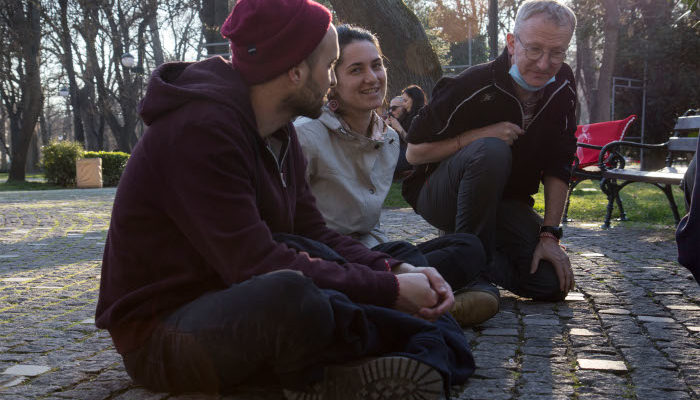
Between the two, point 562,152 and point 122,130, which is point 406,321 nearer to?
point 562,152

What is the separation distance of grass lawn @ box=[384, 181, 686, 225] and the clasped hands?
6535 mm

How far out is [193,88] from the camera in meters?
2.27

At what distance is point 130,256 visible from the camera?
91.1 inches

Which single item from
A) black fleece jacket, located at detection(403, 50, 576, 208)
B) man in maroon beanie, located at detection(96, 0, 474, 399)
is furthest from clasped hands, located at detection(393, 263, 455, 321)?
black fleece jacket, located at detection(403, 50, 576, 208)

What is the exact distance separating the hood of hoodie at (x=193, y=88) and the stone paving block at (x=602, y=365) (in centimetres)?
165

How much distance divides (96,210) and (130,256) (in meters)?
10.8

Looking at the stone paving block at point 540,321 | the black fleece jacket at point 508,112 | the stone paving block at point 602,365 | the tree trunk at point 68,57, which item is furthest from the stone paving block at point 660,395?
the tree trunk at point 68,57

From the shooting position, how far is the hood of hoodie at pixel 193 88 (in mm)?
2260

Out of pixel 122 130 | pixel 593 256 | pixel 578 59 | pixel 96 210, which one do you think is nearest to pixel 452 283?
pixel 593 256

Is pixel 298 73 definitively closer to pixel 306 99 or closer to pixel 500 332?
pixel 306 99

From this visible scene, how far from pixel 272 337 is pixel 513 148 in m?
2.58

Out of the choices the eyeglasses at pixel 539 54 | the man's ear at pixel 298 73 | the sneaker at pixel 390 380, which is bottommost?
the sneaker at pixel 390 380

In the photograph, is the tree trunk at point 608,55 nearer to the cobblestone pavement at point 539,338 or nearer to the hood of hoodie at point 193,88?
the cobblestone pavement at point 539,338

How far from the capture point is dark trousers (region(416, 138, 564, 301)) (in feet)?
13.3
